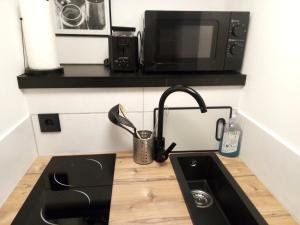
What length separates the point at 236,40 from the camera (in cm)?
99

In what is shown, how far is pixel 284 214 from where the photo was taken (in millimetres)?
763

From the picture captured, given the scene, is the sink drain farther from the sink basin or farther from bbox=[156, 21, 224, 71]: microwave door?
bbox=[156, 21, 224, 71]: microwave door

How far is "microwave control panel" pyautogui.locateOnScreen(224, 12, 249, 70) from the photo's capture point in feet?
3.16

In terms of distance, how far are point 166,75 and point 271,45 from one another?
0.45 meters

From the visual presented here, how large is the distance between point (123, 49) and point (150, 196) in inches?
26.2

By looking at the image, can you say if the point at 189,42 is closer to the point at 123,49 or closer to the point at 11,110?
the point at 123,49

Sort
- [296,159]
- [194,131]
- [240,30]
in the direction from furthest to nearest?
[194,131], [240,30], [296,159]

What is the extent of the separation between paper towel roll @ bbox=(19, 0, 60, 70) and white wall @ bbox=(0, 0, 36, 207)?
4 cm

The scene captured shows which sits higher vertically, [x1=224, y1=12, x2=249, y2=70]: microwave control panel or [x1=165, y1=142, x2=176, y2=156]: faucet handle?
[x1=224, y1=12, x2=249, y2=70]: microwave control panel

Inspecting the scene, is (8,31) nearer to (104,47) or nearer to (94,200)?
(104,47)

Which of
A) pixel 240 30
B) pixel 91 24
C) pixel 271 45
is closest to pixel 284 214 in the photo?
pixel 271 45

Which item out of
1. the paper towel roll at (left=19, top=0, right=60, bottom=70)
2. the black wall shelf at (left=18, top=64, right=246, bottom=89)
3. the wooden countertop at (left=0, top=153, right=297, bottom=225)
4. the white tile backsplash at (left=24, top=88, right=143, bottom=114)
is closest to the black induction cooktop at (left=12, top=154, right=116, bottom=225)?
the wooden countertop at (left=0, top=153, right=297, bottom=225)

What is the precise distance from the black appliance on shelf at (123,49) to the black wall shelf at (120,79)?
4cm

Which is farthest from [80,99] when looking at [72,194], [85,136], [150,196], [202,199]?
[202,199]
